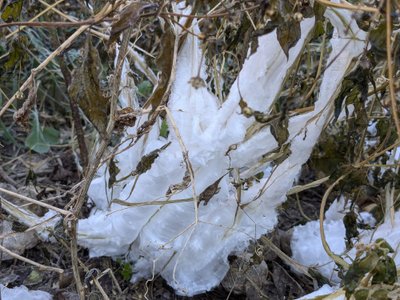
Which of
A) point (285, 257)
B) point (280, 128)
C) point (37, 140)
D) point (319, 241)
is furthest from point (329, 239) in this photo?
point (37, 140)

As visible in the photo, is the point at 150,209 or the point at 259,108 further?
the point at 150,209

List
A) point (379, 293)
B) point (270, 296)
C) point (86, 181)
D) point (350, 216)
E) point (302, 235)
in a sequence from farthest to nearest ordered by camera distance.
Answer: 1. point (302, 235)
2. point (270, 296)
3. point (350, 216)
4. point (86, 181)
5. point (379, 293)

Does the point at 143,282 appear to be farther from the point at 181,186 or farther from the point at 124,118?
the point at 124,118

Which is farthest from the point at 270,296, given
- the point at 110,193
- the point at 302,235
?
the point at 110,193

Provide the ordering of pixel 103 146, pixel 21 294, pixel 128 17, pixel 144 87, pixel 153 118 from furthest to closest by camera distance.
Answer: pixel 144 87 → pixel 21 294 → pixel 153 118 → pixel 103 146 → pixel 128 17

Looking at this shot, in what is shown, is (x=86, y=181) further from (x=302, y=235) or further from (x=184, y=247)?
(x=302, y=235)

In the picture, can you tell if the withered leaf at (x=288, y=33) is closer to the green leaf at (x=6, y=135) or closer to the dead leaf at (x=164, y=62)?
the dead leaf at (x=164, y=62)

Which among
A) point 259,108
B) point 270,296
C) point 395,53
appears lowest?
point 270,296
